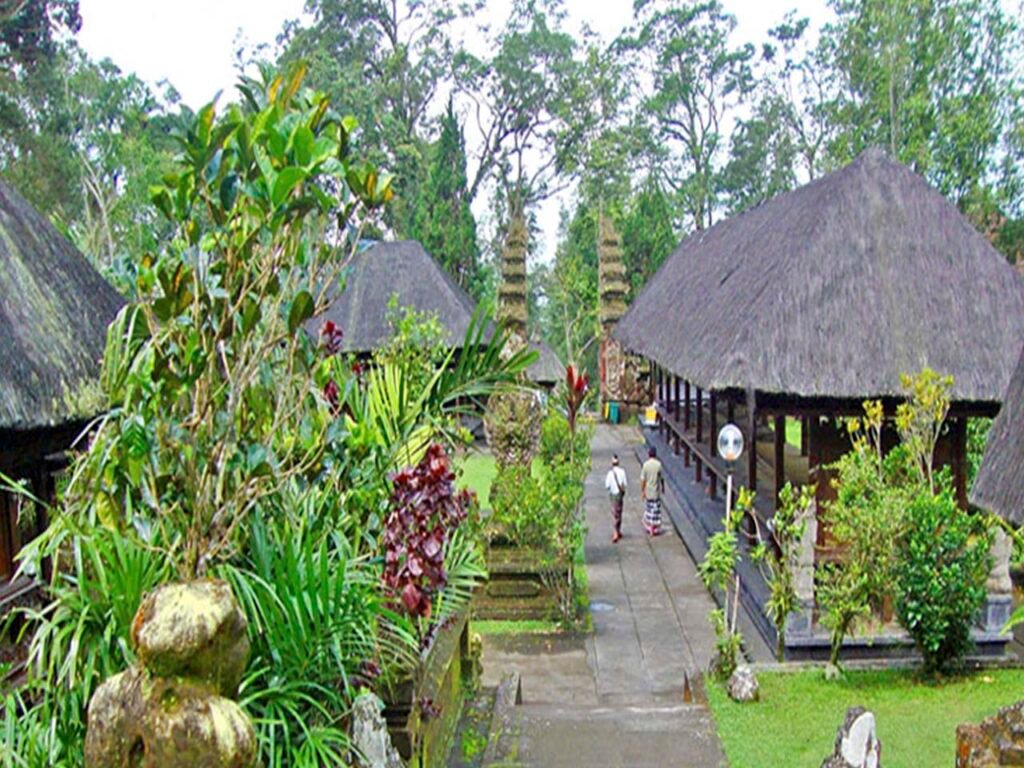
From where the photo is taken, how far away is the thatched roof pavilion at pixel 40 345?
7.30 metres

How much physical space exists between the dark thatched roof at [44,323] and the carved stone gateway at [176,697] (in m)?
3.68

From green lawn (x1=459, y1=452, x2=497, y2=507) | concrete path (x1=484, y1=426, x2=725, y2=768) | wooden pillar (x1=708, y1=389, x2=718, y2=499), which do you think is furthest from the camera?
green lawn (x1=459, y1=452, x2=497, y2=507)

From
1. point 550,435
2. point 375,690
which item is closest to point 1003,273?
point 550,435

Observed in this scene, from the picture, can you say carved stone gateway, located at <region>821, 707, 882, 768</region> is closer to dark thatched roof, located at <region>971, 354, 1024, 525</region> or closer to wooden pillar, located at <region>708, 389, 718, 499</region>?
dark thatched roof, located at <region>971, 354, 1024, 525</region>

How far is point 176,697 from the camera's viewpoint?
371 cm

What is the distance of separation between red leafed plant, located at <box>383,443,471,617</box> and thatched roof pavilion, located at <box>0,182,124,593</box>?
2866 mm

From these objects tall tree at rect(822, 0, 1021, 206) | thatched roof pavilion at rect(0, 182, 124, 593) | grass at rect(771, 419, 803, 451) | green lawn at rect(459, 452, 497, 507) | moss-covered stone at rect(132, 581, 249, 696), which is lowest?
green lawn at rect(459, 452, 497, 507)

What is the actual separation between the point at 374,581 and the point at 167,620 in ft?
5.65

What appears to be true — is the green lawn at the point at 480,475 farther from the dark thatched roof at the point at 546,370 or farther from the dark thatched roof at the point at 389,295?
the dark thatched roof at the point at 389,295

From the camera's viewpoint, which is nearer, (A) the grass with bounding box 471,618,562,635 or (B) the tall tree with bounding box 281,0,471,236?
(A) the grass with bounding box 471,618,562,635

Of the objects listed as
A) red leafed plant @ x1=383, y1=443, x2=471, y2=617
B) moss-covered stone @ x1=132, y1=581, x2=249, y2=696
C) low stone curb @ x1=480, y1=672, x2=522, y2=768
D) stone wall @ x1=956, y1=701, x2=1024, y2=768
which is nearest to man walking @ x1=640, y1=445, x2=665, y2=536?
low stone curb @ x1=480, y1=672, x2=522, y2=768

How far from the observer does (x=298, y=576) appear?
4684mm

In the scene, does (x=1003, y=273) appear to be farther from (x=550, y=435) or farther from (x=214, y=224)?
A: (x=214, y=224)

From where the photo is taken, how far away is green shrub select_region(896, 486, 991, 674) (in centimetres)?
873
